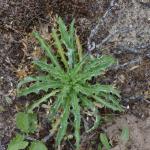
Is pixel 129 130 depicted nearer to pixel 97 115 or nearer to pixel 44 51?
pixel 97 115

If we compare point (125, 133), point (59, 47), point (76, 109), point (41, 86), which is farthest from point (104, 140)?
point (59, 47)

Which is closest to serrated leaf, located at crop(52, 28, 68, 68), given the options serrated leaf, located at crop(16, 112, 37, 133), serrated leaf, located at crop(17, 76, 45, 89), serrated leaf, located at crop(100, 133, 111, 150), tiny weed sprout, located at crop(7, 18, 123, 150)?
tiny weed sprout, located at crop(7, 18, 123, 150)

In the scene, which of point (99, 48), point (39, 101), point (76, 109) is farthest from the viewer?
point (99, 48)

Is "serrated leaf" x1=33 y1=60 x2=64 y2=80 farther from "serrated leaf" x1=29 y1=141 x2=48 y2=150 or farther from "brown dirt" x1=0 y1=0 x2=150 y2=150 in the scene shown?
"serrated leaf" x1=29 y1=141 x2=48 y2=150

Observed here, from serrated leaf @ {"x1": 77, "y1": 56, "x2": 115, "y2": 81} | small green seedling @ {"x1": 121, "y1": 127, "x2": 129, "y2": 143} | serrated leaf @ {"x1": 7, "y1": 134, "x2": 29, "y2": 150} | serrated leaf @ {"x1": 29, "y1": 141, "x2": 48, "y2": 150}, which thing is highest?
serrated leaf @ {"x1": 77, "y1": 56, "x2": 115, "y2": 81}

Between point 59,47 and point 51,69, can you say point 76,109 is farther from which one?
point 59,47

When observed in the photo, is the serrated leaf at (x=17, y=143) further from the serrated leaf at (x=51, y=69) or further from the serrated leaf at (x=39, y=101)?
the serrated leaf at (x=51, y=69)
